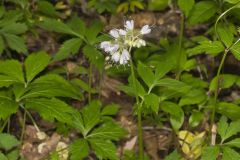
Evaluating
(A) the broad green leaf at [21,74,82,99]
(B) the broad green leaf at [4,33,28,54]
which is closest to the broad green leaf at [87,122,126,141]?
(A) the broad green leaf at [21,74,82,99]

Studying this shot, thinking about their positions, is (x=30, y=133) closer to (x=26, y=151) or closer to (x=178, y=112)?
(x=26, y=151)

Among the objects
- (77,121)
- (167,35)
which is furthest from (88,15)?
(77,121)

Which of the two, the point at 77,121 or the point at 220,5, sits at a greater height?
the point at 220,5

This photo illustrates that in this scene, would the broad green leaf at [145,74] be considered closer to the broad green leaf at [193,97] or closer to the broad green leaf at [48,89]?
the broad green leaf at [48,89]

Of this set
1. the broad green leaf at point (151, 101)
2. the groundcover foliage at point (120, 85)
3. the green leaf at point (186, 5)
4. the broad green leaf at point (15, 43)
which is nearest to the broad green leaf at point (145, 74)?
the groundcover foliage at point (120, 85)

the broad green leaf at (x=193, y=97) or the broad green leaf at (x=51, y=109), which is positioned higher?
the broad green leaf at (x=51, y=109)

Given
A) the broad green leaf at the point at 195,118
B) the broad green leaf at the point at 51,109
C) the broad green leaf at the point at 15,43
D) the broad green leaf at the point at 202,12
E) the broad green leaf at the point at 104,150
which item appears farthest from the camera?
the broad green leaf at the point at 15,43
